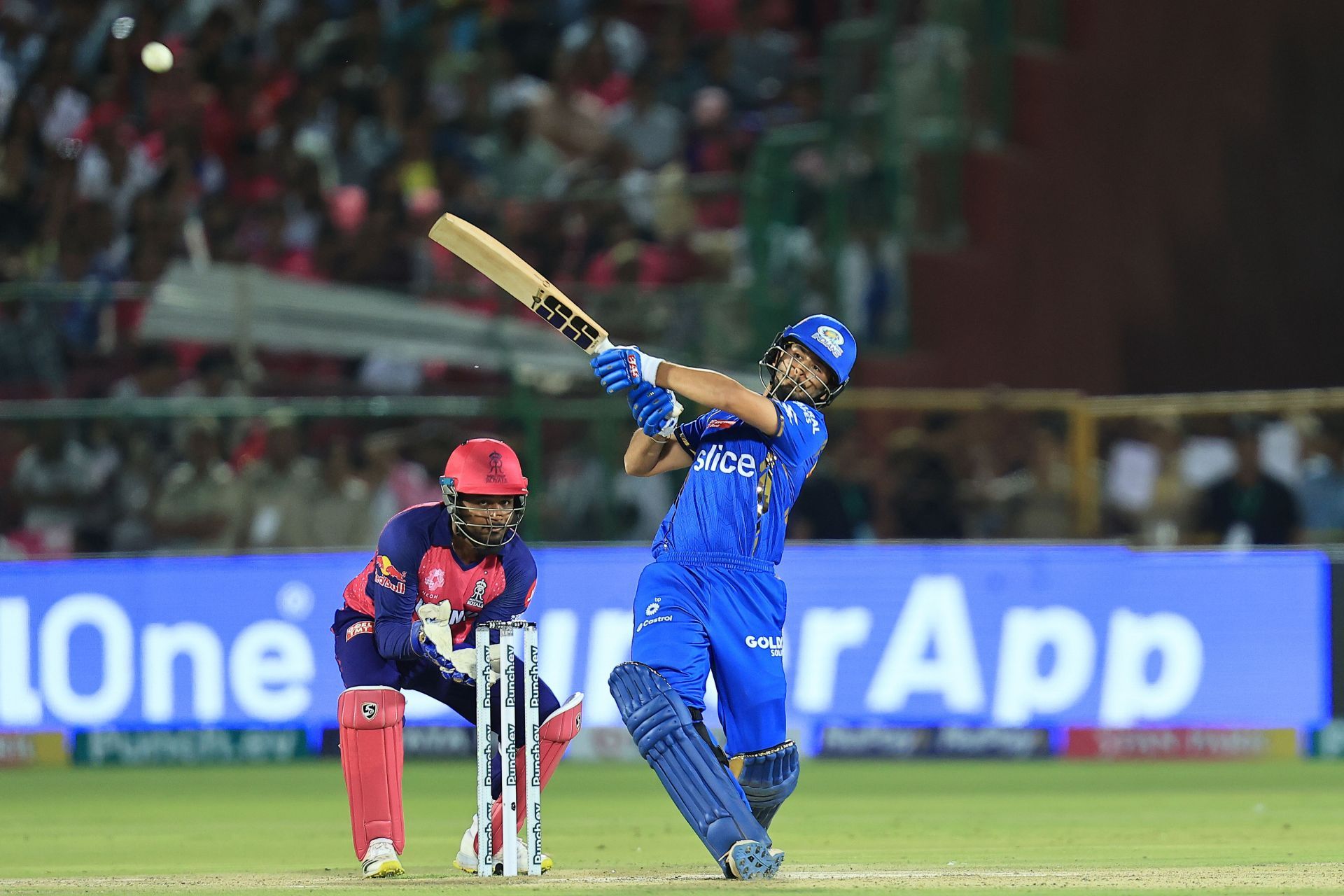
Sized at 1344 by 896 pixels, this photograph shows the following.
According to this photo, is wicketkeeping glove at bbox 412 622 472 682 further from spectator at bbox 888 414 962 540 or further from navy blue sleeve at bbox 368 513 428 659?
spectator at bbox 888 414 962 540

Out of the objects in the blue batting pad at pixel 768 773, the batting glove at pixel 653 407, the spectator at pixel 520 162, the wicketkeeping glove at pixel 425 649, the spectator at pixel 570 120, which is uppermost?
the spectator at pixel 570 120

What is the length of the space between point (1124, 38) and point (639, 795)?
1089 centimetres

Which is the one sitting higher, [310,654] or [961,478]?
[961,478]

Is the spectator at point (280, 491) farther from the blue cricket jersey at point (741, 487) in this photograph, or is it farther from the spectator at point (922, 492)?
the blue cricket jersey at point (741, 487)

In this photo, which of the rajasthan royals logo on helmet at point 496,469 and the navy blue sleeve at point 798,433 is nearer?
the navy blue sleeve at point 798,433

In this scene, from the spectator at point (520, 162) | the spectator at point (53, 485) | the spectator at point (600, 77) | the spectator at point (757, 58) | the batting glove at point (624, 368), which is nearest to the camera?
the batting glove at point (624, 368)

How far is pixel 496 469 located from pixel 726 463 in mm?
904

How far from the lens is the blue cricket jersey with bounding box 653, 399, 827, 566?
7.77 metres

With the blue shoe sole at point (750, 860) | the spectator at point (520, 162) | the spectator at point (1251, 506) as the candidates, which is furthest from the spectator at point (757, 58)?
the blue shoe sole at point (750, 860)

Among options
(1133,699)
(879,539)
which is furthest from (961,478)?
(1133,699)

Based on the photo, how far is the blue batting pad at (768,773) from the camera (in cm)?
779

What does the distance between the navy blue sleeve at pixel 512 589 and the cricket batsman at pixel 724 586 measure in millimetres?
603

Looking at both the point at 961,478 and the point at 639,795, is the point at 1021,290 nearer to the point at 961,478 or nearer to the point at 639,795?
the point at 961,478

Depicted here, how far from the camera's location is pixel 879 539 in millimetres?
14719
